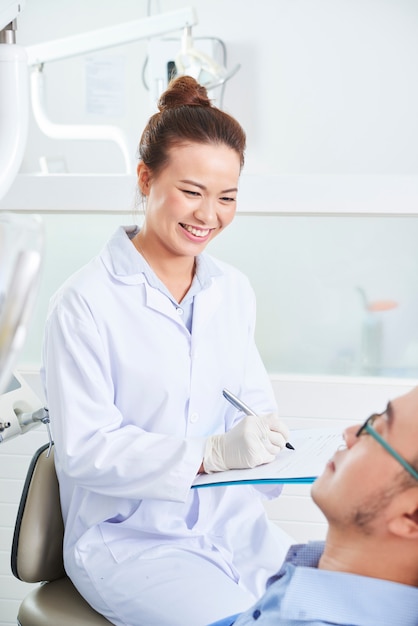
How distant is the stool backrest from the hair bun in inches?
27.0

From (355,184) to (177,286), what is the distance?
70cm

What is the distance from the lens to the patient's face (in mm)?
934

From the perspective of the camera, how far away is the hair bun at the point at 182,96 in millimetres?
1680

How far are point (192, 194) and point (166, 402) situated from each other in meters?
0.38

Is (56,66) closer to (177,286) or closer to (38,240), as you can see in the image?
(177,286)

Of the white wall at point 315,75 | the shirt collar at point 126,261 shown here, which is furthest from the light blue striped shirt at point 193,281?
the white wall at point 315,75

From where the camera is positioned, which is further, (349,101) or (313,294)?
(349,101)

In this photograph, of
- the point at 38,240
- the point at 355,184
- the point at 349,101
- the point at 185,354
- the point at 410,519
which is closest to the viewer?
the point at 38,240

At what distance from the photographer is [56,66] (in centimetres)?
337

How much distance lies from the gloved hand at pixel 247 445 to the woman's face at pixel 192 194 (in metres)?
0.36

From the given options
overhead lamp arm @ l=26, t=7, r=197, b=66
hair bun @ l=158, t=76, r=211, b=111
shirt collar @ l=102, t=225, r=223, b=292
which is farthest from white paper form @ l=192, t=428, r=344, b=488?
overhead lamp arm @ l=26, t=7, r=197, b=66

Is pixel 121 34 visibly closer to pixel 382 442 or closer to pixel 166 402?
pixel 166 402

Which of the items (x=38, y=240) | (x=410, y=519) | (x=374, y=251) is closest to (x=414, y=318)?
(x=374, y=251)

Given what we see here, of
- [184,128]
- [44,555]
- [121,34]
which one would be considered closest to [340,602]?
[44,555]
